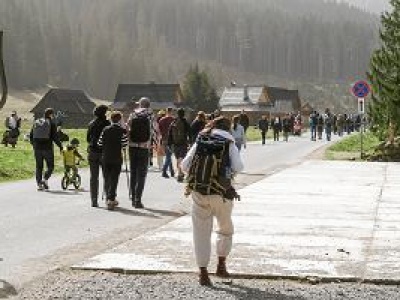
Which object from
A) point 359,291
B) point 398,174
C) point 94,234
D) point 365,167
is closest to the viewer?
point 359,291

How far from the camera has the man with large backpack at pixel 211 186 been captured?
7297 mm

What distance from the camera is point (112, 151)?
13.3 metres

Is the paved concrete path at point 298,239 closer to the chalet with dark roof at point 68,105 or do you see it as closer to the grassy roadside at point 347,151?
the grassy roadside at point 347,151

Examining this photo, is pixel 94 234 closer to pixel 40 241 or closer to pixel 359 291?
pixel 40 241

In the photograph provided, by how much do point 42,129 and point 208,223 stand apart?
32.5ft

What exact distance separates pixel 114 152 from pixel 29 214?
5.70 feet

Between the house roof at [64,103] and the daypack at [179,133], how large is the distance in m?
97.9

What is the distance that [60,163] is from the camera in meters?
25.2

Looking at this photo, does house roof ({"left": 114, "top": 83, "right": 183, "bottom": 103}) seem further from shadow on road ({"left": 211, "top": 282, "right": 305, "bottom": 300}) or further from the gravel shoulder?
shadow on road ({"left": 211, "top": 282, "right": 305, "bottom": 300})

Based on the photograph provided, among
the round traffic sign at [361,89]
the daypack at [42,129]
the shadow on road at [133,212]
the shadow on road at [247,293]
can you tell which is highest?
the round traffic sign at [361,89]

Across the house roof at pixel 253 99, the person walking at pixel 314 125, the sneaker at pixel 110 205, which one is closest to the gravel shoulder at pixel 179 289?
the sneaker at pixel 110 205

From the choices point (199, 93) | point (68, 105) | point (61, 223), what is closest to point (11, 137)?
point (61, 223)

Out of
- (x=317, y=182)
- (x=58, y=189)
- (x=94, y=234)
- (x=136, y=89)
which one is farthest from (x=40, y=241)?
(x=136, y=89)

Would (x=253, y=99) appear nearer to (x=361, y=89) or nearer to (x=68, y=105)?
(x=68, y=105)
